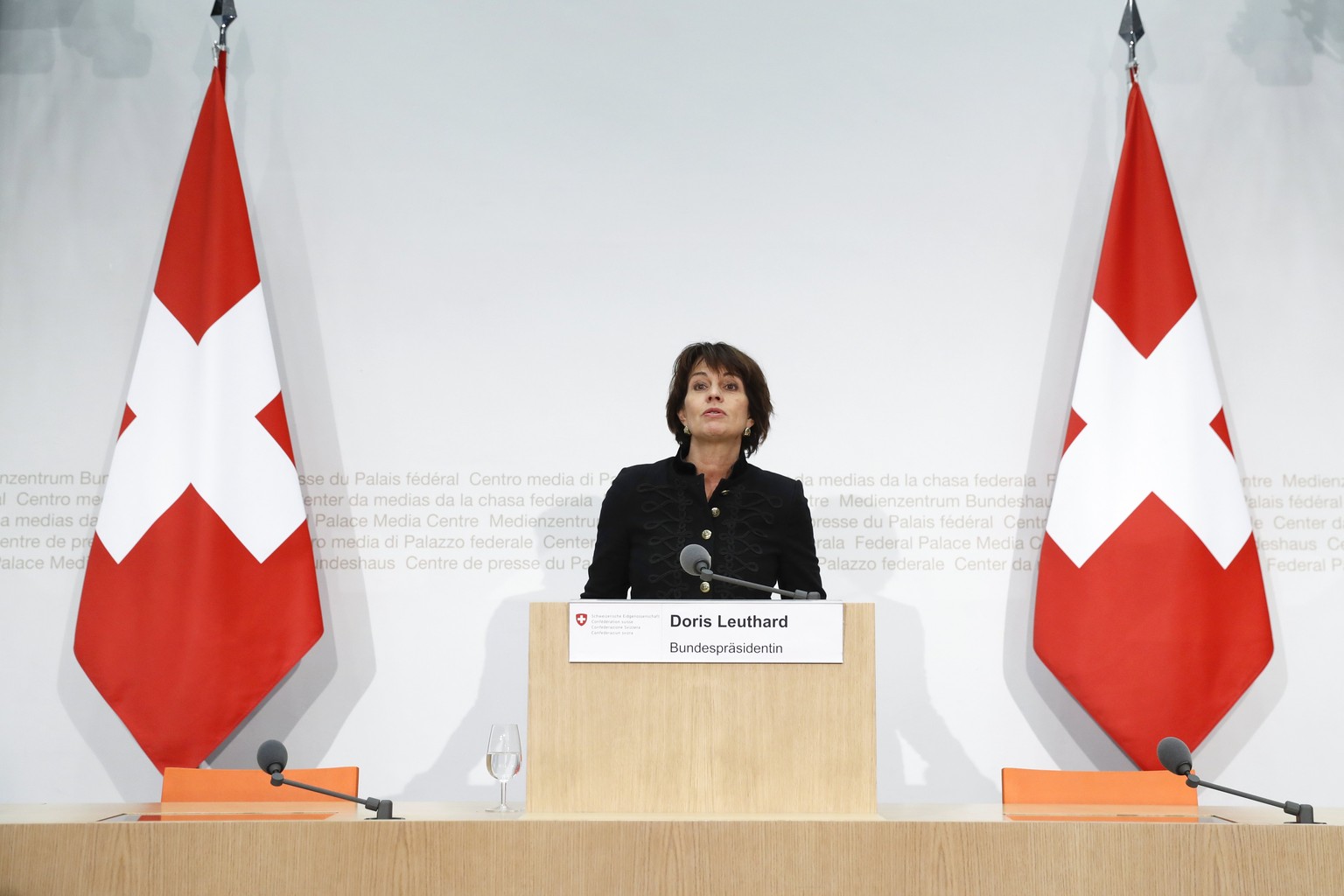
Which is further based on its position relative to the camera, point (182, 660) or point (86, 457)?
point (86, 457)

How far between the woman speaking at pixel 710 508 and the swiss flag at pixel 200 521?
4.11 ft

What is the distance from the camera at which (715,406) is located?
10.7ft

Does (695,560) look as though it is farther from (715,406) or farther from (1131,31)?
(1131,31)

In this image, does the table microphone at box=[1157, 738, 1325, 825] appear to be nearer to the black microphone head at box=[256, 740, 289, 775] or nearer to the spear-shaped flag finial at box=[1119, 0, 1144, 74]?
the black microphone head at box=[256, 740, 289, 775]

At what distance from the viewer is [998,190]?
4.21 metres

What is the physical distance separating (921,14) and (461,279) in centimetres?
198

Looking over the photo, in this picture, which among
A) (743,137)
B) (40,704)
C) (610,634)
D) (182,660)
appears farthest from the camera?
(743,137)

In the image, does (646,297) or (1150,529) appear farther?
(646,297)

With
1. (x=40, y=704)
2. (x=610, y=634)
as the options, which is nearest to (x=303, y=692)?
(x=40, y=704)

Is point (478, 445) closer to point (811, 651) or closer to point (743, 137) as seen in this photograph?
point (743, 137)

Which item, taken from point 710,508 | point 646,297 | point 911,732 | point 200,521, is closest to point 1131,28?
point 646,297

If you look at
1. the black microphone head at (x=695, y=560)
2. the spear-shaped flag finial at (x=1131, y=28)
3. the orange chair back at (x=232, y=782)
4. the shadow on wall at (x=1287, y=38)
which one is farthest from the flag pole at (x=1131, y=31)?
the orange chair back at (x=232, y=782)

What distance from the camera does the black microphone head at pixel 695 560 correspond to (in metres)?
2.17

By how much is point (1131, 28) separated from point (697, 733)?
3.29 m
